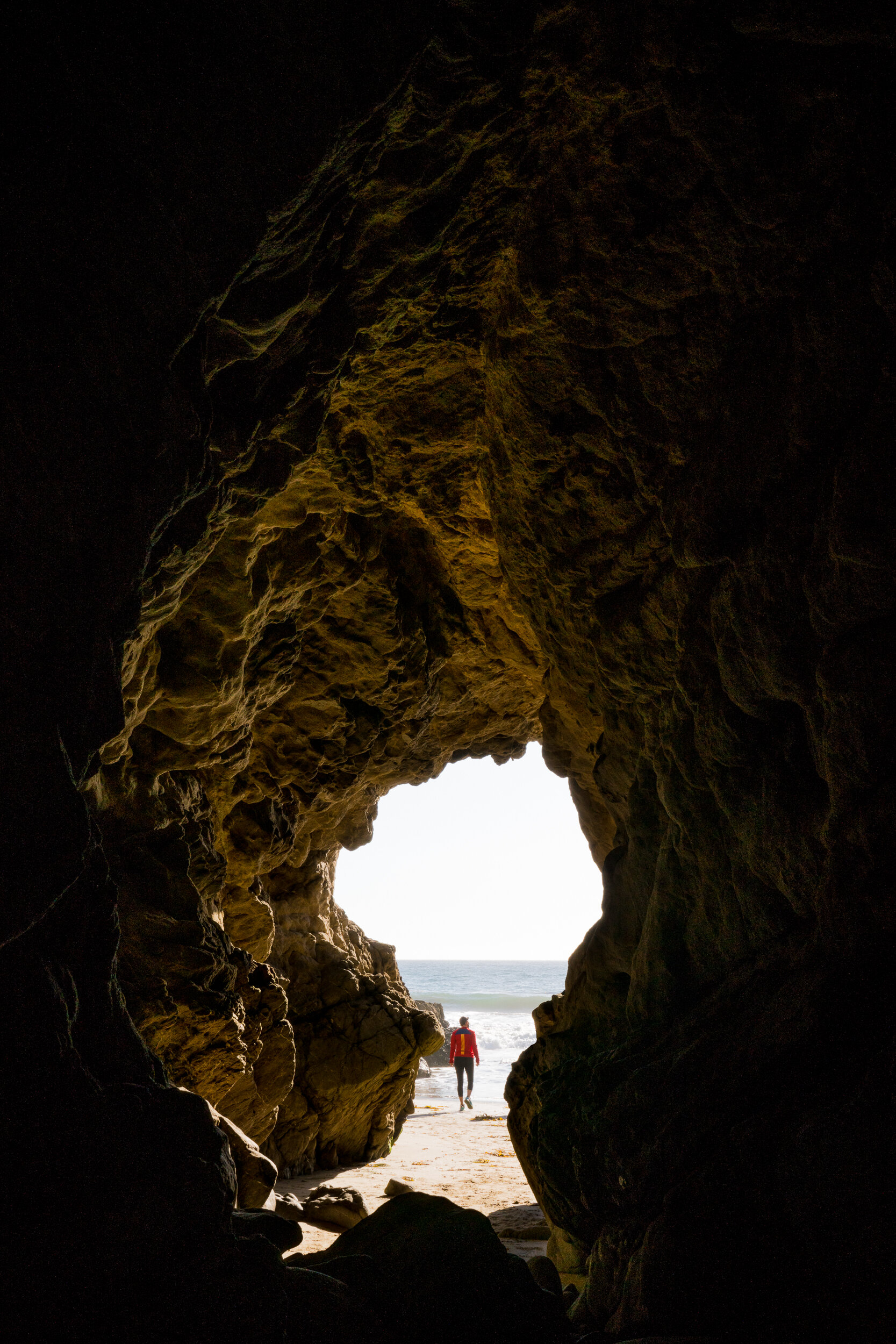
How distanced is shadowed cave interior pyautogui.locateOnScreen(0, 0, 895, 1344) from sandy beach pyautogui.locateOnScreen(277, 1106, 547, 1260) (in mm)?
2961

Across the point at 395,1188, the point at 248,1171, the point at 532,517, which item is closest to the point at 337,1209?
the point at 395,1188

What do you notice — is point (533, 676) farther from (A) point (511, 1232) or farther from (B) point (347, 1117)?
(B) point (347, 1117)

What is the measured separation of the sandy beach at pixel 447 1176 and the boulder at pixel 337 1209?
0.37 ft

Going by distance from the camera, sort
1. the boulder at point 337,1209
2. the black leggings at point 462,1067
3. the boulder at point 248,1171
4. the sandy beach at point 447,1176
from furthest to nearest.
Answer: the black leggings at point 462,1067 → the sandy beach at point 447,1176 → the boulder at point 337,1209 → the boulder at point 248,1171

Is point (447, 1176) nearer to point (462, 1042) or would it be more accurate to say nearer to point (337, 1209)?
point (337, 1209)

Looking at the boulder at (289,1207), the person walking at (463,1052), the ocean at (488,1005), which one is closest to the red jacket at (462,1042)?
the person walking at (463,1052)

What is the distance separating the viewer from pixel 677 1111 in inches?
167

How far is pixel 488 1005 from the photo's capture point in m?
66.2

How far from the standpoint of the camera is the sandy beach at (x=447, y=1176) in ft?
28.6

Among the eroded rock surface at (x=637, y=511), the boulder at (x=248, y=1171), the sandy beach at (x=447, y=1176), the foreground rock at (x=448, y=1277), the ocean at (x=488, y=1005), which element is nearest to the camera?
the eroded rock surface at (x=637, y=511)

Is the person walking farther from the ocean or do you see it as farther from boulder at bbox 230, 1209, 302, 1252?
boulder at bbox 230, 1209, 302, 1252

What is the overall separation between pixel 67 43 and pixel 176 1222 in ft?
16.2

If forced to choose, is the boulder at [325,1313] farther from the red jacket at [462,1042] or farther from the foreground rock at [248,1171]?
the red jacket at [462,1042]

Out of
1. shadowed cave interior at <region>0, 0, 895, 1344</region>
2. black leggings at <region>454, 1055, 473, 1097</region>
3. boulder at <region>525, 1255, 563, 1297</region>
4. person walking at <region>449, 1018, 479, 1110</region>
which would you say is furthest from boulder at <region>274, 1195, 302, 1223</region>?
black leggings at <region>454, 1055, 473, 1097</region>
